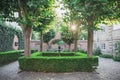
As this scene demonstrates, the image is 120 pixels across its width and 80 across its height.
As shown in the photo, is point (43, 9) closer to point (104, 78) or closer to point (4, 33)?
point (104, 78)

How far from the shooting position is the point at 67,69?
1283 centimetres

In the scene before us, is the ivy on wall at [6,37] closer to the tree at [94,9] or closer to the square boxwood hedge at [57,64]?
the square boxwood hedge at [57,64]

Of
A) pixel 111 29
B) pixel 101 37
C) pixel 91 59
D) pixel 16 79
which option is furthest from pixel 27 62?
pixel 101 37

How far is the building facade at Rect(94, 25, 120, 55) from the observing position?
23.0 metres

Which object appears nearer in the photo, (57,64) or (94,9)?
(94,9)

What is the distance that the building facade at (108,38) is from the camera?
23.0 metres

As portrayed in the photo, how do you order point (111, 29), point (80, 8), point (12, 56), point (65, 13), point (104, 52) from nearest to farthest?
point (80, 8) < point (65, 13) < point (12, 56) < point (111, 29) < point (104, 52)

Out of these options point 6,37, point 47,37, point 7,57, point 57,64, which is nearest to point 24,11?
point 57,64

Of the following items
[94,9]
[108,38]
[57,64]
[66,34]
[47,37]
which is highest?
[94,9]

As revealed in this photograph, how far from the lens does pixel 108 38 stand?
84.4 feet

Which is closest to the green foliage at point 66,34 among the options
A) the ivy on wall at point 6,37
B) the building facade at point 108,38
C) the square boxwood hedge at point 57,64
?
the building facade at point 108,38

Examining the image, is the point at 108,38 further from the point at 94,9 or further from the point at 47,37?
the point at 47,37

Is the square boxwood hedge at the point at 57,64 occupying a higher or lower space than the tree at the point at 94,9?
lower

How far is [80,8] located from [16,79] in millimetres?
6347
